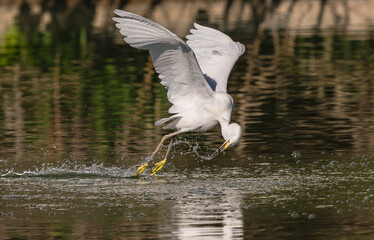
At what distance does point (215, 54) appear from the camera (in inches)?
523

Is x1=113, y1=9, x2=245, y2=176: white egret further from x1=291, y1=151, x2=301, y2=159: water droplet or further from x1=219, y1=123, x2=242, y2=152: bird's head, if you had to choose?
x1=291, y1=151, x2=301, y2=159: water droplet

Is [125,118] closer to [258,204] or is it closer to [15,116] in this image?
[15,116]

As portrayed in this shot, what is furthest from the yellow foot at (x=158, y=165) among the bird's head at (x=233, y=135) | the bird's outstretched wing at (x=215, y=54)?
the bird's outstretched wing at (x=215, y=54)

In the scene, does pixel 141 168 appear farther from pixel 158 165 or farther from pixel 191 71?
pixel 191 71

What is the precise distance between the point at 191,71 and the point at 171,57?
0.35m

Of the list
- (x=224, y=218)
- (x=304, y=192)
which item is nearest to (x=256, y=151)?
(x=304, y=192)

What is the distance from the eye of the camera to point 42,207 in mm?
10273

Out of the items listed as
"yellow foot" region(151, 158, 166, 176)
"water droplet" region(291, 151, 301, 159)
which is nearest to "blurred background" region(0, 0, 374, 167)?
"water droplet" region(291, 151, 301, 159)

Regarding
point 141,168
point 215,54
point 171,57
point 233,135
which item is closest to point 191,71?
point 171,57

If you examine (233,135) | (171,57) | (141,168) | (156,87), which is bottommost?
(141,168)

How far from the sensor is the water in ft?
Answer: 31.1

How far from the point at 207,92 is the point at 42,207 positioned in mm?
2901

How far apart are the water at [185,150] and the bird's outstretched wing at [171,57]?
97cm

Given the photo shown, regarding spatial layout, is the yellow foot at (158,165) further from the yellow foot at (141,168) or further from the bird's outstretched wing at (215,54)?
the bird's outstretched wing at (215,54)
